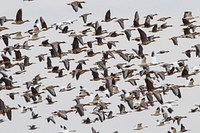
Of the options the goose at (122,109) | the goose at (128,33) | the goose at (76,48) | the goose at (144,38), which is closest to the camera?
the goose at (144,38)

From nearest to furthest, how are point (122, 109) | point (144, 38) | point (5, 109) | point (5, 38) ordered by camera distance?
point (5, 109) → point (5, 38) → point (144, 38) → point (122, 109)

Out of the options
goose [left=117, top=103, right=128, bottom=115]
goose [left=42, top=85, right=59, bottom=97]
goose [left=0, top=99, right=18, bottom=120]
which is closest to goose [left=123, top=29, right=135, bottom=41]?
goose [left=42, top=85, right=59, bottom=97]

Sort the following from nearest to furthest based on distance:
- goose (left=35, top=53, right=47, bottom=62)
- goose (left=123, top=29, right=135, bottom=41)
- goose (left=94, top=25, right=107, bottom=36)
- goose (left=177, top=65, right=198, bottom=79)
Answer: goose (left=123, top=29, right=135, bottom=41)
goose (left=94, top=25, right=107, bottom=36)
goose (left=177, top=65, right=198, bottom=79)
goose (left=35, top=53, right=47, bottom=62)

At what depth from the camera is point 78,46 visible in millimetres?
63500

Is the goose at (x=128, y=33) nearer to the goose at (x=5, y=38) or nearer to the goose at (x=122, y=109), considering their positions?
the goose at (x=5, y=38)

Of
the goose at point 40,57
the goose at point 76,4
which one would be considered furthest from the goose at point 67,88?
the goose at point 76,4

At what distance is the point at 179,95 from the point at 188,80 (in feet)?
23.9

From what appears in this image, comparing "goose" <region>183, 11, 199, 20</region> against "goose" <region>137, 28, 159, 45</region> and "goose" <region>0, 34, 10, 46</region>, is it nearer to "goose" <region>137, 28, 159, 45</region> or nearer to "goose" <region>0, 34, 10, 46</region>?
"goose" <region>137, 28, 159, 45</region>

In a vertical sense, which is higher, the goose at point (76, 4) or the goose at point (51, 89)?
the goose at point (76, 4)

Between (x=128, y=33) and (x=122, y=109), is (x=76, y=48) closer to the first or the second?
(x=128, y=33)

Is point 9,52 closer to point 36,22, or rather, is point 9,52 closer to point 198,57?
point 36,22

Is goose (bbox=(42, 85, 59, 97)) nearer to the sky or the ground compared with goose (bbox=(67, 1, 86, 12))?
nearer to the ground

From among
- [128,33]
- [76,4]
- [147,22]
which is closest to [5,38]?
[76,4]

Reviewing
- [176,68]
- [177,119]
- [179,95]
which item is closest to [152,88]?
[179,95]
